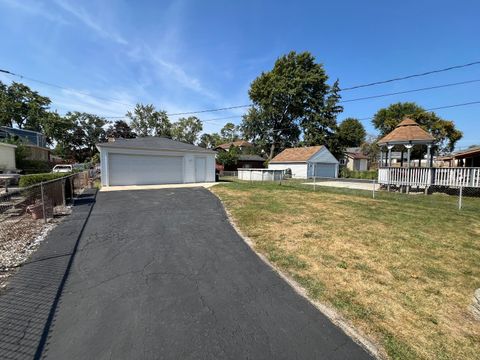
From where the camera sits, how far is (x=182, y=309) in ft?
9.89

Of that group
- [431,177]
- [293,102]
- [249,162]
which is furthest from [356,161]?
[431,177]

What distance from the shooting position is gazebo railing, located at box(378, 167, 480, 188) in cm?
1201

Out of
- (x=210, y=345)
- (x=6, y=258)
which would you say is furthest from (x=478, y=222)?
(x=6, y=258)

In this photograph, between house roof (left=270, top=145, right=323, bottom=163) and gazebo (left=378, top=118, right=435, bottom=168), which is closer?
gazebo (left=378, top=118, right=435, bottom=168)

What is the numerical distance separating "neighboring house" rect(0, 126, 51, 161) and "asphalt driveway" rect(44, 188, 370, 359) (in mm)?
30630

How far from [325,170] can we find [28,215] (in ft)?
104

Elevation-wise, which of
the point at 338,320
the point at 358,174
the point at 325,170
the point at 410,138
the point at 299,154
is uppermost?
the point at 410,138

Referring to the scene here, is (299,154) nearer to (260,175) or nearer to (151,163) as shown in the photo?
(260,175)

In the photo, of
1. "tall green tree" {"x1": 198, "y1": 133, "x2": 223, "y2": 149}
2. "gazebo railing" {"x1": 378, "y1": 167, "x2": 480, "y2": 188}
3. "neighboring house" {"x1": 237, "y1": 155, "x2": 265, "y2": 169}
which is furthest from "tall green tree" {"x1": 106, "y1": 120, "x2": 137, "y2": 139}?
"gazebo railing" {"x1": 378, "y1": 167, "x2": 480, "y2": 188}

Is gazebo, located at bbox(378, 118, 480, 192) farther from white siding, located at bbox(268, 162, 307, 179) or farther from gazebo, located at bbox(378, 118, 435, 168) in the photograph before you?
white siding, located at bbox(268, 162, 307, 179)

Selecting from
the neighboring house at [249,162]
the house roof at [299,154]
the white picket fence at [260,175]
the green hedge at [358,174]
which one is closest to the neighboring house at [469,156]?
the green hedge at [358,174]

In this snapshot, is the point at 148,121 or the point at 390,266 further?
the point at 148,121

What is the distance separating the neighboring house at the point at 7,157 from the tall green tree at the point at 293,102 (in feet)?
108

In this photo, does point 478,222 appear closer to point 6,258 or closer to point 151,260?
point 151,260
